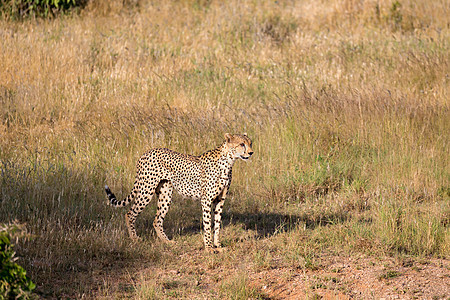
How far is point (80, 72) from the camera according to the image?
10078 millimetres

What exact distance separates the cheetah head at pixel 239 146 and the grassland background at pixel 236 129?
0.87 metres

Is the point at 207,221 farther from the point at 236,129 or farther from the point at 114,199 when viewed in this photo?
the point at 236,129

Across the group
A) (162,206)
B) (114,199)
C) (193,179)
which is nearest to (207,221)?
(193,179)

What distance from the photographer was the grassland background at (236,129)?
5480mm

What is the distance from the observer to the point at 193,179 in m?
5.38

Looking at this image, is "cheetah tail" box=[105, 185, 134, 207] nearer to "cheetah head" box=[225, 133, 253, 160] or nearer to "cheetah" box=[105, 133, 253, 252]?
"cheetah" box=[105, 133, 253, 252]

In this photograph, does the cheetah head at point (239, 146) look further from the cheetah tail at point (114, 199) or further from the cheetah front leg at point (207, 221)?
the cheetah tail at point (114, 199)

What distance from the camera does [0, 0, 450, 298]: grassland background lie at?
5.48 meters

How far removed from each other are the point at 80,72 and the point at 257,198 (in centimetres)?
471

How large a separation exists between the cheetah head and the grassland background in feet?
2.85

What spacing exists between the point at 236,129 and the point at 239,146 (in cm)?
294

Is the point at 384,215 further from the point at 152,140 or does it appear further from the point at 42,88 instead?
the point at 42,88

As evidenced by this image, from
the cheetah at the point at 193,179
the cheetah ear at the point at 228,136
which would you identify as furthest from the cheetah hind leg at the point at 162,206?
the cheetah ear at the point at 228,136

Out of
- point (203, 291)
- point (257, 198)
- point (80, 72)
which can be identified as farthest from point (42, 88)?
point (203, 291)
